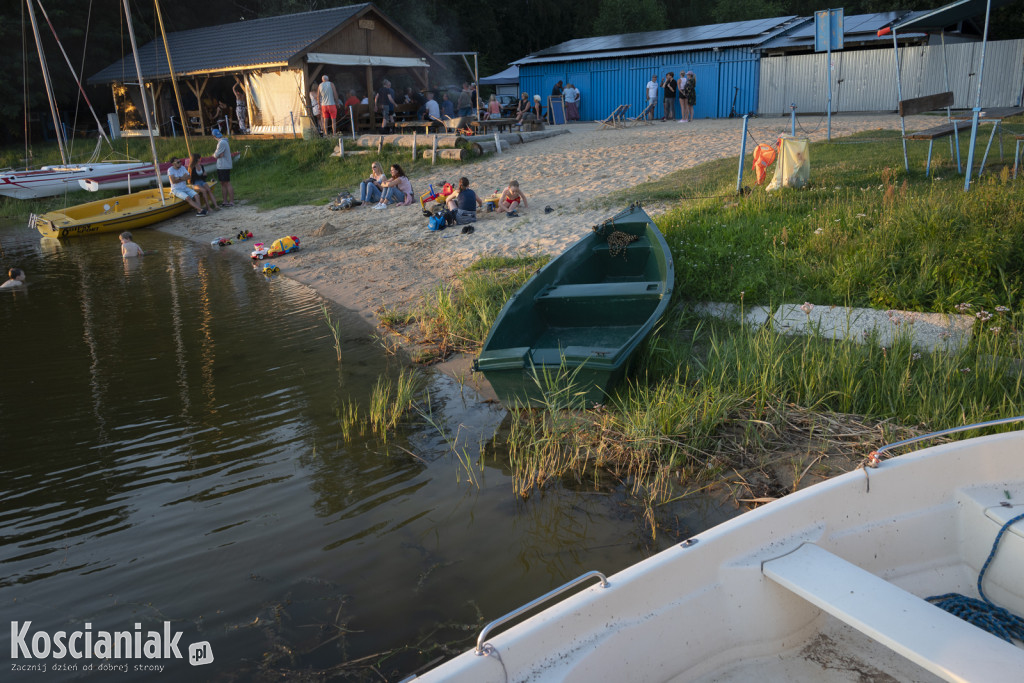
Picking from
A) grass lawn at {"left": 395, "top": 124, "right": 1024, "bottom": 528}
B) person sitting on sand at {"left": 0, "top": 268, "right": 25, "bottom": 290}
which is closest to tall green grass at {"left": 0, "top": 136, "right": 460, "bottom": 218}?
person sitting on sand at {"left": 0, "top": 268, "right": 25, "bottom": 290}

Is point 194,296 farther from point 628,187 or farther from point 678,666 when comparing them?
point 678,666

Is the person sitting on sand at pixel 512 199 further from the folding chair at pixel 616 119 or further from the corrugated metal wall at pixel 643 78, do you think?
the corrugated metal wall at pixel 643 78

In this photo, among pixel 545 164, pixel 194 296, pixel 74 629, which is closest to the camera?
pixel 74 629

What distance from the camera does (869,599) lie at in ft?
8.25

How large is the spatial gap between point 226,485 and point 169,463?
0.70m

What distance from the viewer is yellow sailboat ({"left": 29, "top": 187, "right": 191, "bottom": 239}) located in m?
15.9

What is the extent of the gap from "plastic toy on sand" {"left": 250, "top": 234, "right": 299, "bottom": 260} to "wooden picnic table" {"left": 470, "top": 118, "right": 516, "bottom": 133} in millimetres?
8808

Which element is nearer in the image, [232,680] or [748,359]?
[232,680]

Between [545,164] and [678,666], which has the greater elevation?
[545,164]

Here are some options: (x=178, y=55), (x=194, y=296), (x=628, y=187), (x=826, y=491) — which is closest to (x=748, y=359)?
(x=826, y=491)

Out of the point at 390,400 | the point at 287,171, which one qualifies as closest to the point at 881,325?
the point at 390,400

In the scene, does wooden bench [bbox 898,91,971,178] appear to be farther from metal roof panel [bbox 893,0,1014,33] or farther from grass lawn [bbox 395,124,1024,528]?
metal roof panel [bbox 893,0,1014,33]

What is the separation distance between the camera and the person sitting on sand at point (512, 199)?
12242 millimetres

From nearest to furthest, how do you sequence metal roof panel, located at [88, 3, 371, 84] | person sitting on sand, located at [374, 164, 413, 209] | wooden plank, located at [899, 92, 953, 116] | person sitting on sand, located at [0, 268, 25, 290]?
1. wooden plank, located at [899, 92, 953, 116]
2. person sitting on sand, located at [0, 268, 25, 290]
3. person sitting on sand, located at [374, 164, 413, 209]
4. metal roof panel, located at [88, 3, 371, 84]
